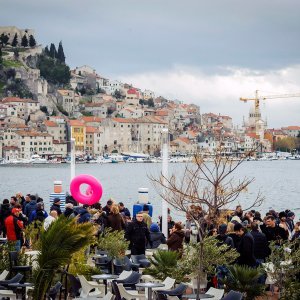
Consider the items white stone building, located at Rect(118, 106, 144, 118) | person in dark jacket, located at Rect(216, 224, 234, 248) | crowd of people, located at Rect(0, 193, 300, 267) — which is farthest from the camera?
white stone building, located at Rect(118, 106, 144, 118)

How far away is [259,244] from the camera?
32.7ft

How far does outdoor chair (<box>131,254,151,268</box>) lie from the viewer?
34.6ft

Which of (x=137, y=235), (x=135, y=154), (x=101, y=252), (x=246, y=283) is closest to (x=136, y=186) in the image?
(x=137, y=235)

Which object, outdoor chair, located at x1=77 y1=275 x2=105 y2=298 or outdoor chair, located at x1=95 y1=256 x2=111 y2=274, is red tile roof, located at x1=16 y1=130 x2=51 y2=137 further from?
outdoor chair, located at x1=77 y1=275 x2=105 y2=298

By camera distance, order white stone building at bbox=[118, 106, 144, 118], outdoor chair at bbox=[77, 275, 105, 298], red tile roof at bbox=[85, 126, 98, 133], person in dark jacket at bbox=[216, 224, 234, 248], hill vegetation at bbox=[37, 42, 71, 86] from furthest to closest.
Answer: white stone building at bbox=[118, 106, 144, 118], hill vegetation at bbox=[37, 42, 71, 86], red tile roof at bbox=[85, 126, 98, 133], person in dark jacket at bbox=[216, 224, 234, 248], outdoor chair at bbox=[77, 275, 105, 298]

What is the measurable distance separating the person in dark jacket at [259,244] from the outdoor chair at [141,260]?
1401mm

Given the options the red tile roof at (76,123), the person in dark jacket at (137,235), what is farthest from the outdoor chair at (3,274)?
the red tile roof at (76,123)

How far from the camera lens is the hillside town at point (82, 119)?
473 ft

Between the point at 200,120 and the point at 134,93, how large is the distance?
18494 mm

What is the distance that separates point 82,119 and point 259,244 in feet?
472

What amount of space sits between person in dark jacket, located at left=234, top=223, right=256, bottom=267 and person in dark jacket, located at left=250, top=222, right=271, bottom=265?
353 mm

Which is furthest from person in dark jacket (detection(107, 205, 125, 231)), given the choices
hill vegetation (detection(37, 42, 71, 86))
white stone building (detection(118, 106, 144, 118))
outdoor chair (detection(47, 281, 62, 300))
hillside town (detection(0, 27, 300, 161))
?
white stone building (detection(118, 106, 144, 118))

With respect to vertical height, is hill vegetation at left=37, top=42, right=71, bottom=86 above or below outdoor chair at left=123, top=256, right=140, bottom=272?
above

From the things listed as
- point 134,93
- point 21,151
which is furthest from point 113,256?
point 134,93
